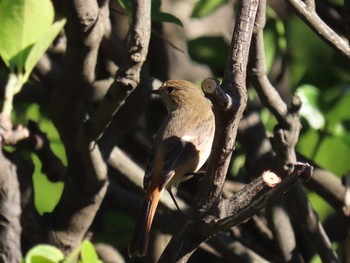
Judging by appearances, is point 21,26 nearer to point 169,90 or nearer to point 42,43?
point 42,43

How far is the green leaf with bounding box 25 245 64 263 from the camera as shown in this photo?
203cm

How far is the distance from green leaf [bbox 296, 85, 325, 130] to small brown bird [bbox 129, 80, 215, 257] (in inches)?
13.0

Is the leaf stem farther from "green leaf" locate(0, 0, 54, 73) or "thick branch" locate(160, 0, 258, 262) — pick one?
"thick branch" locate(160, 0, 258, 262)

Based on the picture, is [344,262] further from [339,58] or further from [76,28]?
[76,28]

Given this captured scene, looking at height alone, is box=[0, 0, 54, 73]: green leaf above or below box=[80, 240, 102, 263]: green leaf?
above

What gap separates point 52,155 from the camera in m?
2.91

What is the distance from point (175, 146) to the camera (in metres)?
3.00

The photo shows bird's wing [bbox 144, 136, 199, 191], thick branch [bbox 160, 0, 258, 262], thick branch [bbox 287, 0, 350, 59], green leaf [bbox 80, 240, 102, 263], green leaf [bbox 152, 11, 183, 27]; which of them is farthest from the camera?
bird's wing [bbox 144, 136, 199, 191]


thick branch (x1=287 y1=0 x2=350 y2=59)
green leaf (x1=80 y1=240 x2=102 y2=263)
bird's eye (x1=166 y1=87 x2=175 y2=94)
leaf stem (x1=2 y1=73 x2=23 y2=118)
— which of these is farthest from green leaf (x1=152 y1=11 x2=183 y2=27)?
green leaf (x1=80 y1=240 x2=102 y2=263)

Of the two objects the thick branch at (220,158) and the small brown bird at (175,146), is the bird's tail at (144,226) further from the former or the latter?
the thick branch at (220,158)

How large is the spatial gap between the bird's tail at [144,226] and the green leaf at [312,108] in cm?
63

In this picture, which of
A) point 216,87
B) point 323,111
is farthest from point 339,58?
point 216,87

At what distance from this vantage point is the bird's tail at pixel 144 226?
2537 mm

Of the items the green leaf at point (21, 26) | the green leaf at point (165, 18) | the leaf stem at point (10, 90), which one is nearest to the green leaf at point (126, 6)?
the green leaf at point (165, 18)
